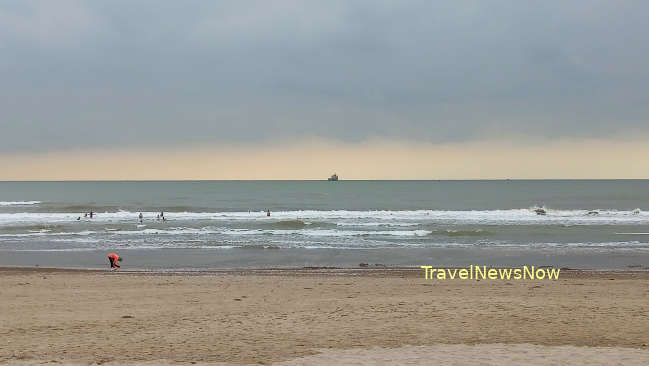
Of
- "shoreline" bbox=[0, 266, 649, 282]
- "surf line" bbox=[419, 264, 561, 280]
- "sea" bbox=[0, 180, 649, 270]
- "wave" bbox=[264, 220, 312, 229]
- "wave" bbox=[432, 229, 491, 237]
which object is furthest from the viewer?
"wave" bbox=[264, 220, 312, 229]

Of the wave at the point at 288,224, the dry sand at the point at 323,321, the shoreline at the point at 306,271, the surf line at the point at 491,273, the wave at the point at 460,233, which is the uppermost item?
the wave at the point at 288,224

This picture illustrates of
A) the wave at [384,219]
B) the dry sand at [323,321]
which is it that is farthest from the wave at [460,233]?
the dry sand at [323,321]

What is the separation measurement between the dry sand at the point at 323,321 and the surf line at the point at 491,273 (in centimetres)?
97

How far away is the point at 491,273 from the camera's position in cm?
1694

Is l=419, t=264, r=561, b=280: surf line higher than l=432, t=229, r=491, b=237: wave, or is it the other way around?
l=432, t=229, r=491, b=237: wave

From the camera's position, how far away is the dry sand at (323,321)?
24.9 ft

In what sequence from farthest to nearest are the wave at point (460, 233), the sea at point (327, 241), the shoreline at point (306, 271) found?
the wave at point (460, 233) → the sea at point (327, 241) → the shoreline at point (306, 271)

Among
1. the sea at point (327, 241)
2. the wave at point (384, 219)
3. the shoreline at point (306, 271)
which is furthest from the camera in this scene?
the wave at point (384, 219)

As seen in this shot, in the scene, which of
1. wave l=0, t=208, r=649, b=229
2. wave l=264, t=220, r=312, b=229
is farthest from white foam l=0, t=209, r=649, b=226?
wave l=264, t=220, r=312, b=229

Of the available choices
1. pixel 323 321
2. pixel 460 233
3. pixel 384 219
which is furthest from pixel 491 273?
pixel 384 219

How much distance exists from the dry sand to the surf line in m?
0.97

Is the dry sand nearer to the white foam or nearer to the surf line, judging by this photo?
the surf line

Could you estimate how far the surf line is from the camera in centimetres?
1593

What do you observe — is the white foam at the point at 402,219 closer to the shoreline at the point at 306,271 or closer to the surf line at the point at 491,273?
the shoreline at the point at 306,271
